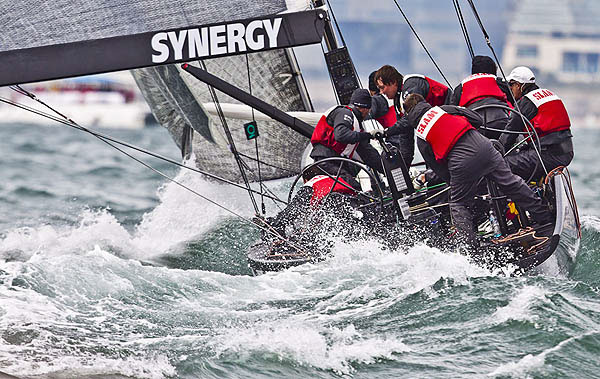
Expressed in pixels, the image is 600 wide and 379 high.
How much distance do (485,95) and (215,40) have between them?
2069 mm

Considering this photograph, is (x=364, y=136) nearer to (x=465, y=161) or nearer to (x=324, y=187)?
(x=324, y=187)

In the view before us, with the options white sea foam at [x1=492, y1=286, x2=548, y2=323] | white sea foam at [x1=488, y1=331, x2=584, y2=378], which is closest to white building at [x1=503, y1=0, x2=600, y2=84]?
white sea foam at [x1=492, y1=286, x2=548, y2=323]

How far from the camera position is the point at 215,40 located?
483 cm

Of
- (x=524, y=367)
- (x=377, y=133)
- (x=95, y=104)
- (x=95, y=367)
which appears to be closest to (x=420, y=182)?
(x=377, y=133)

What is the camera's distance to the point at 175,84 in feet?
25.2

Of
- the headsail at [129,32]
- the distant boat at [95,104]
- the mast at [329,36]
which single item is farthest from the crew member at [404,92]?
the distant boat at [95,104]

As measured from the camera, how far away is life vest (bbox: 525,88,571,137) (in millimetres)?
5863

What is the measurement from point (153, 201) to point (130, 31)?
8.07 meters

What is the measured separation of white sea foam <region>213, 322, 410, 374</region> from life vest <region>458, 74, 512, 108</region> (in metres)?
2.03

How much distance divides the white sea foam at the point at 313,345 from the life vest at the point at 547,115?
6.39ft

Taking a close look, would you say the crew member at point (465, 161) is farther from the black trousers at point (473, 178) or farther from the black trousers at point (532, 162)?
the black trousers at point (532, 162)

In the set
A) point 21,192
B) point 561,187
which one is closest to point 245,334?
point 561,187

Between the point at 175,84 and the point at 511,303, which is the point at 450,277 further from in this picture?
the point at 175,84

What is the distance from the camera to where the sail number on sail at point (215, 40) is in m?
4.79
